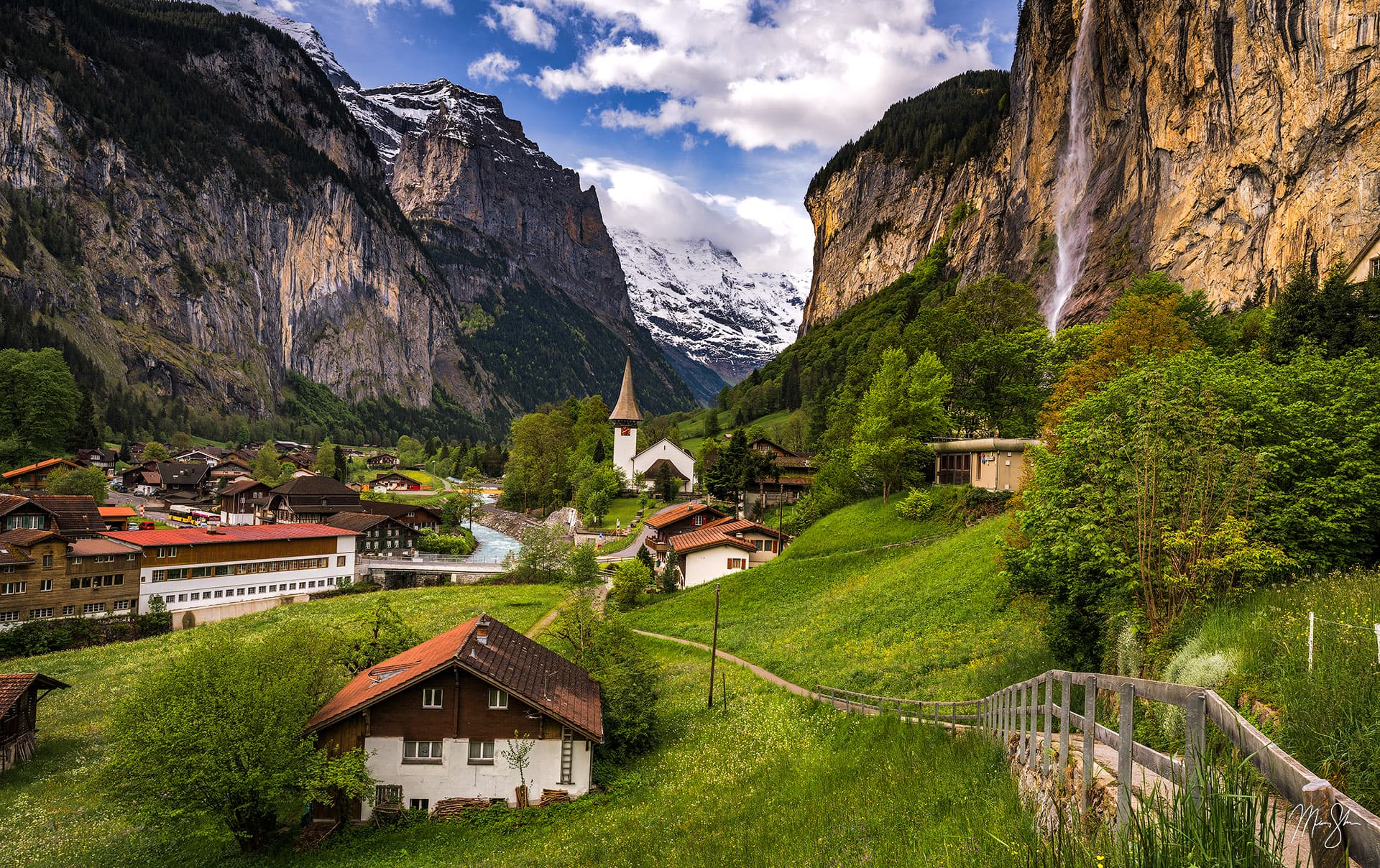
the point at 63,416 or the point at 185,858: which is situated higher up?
the point at 63,416

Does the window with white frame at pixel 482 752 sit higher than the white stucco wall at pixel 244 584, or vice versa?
the window with white frame at pixel 482 752

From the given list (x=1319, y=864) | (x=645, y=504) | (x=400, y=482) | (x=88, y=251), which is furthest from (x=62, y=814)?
(x=88, y=251)

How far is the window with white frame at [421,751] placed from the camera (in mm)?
21797

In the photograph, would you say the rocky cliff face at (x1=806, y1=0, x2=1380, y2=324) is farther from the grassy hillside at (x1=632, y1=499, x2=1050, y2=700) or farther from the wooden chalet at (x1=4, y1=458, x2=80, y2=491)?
the wooden chalet at (x1=4, y1=458, x2=80, y2=491)

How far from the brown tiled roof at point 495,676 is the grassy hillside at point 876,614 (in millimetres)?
8990

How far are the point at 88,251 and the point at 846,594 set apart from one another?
24176cm

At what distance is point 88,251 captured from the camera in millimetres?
195000

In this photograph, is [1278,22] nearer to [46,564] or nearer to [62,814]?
[62,814]

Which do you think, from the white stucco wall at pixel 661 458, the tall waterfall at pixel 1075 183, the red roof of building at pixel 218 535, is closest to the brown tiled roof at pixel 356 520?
the red roof of building at pixel 218 535

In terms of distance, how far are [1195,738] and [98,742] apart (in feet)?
134

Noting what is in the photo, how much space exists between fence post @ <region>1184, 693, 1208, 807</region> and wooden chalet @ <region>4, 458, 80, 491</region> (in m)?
114

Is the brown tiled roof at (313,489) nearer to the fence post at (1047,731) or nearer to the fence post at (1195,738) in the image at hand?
the fence post at (1047,731)

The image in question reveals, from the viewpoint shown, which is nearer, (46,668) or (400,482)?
(46,668)

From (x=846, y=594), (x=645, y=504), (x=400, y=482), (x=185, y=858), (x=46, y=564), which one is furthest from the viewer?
(x=400, y=482)
